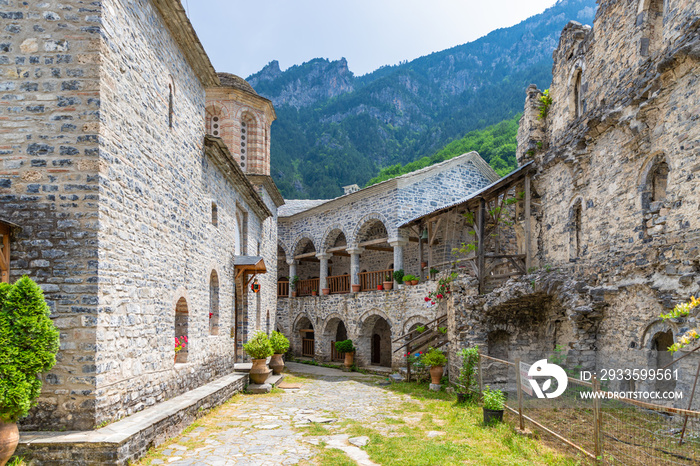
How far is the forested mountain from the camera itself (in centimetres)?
5259

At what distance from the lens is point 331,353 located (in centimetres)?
2191

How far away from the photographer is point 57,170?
586 cm

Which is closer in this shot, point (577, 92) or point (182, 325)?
point (182, 325)

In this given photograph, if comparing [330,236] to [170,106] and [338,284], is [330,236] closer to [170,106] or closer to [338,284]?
[338,284]

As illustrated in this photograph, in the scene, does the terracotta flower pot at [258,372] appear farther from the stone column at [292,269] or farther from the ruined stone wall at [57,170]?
the stone column at [292,269]

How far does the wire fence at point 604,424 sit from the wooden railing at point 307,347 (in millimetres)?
16179

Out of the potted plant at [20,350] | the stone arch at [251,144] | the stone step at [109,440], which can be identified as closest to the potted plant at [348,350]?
the stone arch at [251,144]

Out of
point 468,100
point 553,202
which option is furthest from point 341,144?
point 553,202

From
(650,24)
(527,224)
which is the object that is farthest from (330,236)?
(650,24)

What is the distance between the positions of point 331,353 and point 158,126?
1585 centimetres

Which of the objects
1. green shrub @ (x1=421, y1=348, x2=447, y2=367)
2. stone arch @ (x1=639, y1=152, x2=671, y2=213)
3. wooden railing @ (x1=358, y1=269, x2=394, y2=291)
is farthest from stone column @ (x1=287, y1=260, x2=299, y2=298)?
stone arch @ (x1=639, y1=152, x2=671, y2=213)

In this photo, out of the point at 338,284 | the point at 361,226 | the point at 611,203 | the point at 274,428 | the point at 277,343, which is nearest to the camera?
the point at 274,428

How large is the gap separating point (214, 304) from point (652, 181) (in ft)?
30.9

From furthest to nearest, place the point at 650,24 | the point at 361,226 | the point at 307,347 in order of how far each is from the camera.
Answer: the point at 307,347
the point at 361,226
the point at 650,24
